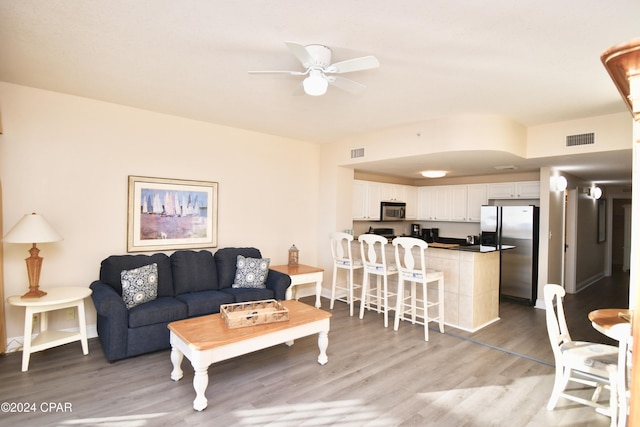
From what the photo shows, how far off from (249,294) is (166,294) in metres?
0.94

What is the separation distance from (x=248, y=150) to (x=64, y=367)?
333cm

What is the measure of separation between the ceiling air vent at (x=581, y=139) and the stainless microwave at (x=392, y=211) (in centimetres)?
322

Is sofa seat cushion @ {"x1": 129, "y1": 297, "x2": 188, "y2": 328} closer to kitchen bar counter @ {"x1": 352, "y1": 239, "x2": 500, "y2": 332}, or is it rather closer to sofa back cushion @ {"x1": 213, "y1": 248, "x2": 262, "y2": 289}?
sofa back cushion @ {"x1": 213, "y1": 248, "x2": 262, "y2": 289}

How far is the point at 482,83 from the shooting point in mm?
3105

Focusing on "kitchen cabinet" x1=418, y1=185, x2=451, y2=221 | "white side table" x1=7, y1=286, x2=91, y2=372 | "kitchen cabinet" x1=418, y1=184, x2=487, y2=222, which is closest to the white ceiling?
"white side table" x1=7, y1=286, x2=91, y2=372

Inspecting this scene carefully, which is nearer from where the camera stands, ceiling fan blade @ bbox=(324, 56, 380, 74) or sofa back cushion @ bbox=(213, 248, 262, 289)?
ceiling fan blade @ bbox=(324, 56, 380, 74)

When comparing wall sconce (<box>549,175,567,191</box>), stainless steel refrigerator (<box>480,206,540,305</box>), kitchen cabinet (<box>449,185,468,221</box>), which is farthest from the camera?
kitchen cabinet (<box>449,185,468,221</box>)

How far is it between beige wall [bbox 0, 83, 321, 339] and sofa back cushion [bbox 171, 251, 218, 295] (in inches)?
22.7

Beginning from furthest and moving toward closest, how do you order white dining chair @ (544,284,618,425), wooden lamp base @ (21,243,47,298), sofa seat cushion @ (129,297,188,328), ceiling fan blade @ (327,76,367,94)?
sofa seat cushion @ (129,297,188,328)
wooden lamp base @ (21,243,47,298)
ceiling fan blade @ (327,76,367,94)
white dining chair @ (544,284,618,425)

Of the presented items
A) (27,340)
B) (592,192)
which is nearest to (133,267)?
(27,340)

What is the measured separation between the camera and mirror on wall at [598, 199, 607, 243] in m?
8.15

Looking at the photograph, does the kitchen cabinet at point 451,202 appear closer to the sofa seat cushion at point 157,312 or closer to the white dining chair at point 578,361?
the white dining chair at point 578,361

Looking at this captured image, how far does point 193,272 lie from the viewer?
4152mm

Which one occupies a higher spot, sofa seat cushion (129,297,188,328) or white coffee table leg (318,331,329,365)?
sofa seat cushion (129,297,188,328)
